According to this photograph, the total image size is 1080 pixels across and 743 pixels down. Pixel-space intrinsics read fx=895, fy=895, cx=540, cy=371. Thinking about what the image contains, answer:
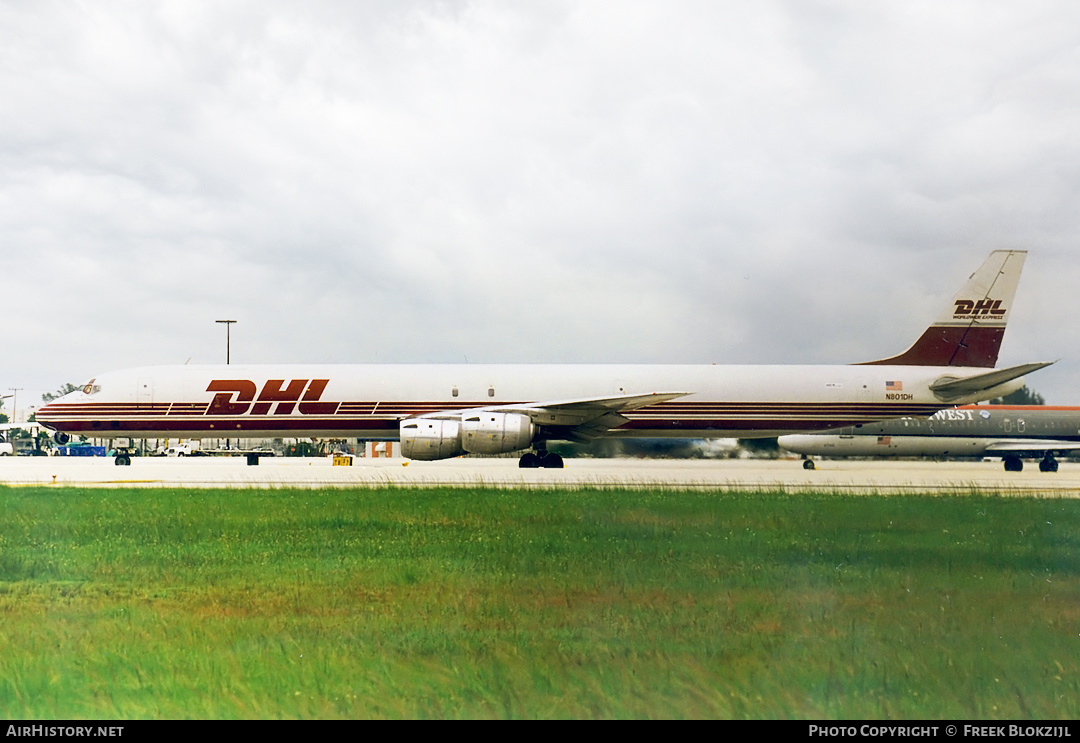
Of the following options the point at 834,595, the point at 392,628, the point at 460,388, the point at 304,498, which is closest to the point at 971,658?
the point at 834,595

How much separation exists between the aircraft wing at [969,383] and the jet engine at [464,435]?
1573 centimetres

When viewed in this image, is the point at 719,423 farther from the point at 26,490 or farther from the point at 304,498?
the point at 26,490

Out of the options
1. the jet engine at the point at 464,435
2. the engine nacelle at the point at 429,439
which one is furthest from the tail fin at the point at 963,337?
the engine nacelle at the point at 429,439

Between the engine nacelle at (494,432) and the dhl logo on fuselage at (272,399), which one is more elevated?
the dhl logo on fuselage at (272,399)

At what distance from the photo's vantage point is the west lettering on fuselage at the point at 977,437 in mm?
41656

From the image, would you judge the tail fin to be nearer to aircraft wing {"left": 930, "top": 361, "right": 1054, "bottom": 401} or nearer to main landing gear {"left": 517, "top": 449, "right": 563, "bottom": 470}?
aircraft wing {"left": 930, "top": 361, "right": 1054, "bottom": 401}

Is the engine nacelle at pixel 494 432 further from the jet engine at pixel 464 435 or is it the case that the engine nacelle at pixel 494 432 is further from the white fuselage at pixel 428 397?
the white fuselage at pixel 428 397

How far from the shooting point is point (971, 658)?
5.83 m

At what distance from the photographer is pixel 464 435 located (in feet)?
91.1

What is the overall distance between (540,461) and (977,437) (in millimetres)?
25260

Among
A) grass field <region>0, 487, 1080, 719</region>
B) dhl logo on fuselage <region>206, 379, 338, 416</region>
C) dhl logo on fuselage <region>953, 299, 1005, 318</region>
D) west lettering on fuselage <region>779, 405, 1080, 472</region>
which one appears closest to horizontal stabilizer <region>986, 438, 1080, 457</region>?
west lettering on fuselage <region>779, 405, 1080, 472</region>

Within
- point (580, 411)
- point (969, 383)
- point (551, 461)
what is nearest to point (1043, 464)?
point (969, 383)

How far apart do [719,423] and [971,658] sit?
86.3 feet
